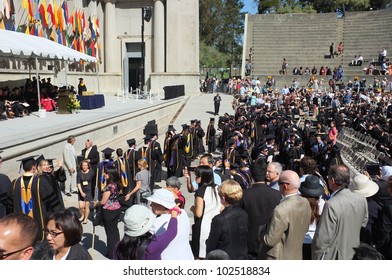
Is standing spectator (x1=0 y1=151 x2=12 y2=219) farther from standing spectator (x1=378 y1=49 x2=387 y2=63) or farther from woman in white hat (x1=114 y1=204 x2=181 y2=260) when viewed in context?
standing spectator (x1=378 y1=49 x2=387 y2=63)

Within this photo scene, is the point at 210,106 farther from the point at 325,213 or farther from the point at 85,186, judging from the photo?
the point at 325,213

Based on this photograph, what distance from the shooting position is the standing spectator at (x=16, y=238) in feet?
8.90

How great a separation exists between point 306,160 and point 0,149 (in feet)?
21.8

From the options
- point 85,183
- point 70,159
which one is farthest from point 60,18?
point 85,183

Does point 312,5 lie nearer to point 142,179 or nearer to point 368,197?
point 142,179

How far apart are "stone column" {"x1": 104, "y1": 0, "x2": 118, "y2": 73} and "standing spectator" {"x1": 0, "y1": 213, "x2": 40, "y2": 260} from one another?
32078mm

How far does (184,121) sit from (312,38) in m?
25.9

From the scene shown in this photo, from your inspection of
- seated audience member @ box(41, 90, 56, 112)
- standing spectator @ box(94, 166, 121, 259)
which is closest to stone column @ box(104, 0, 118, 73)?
seated audience member @ box(41, 90, 56, 112)

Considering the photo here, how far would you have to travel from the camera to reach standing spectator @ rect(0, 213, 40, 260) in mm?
2713

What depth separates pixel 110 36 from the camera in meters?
33.2

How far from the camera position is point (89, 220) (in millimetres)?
8062

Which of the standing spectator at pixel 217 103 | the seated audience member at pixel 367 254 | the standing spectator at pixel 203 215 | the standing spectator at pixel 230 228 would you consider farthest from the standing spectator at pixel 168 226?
the standing spectator at pixel 217 103

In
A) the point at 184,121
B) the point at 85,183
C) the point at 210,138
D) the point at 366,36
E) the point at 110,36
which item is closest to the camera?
the point at 85,183
